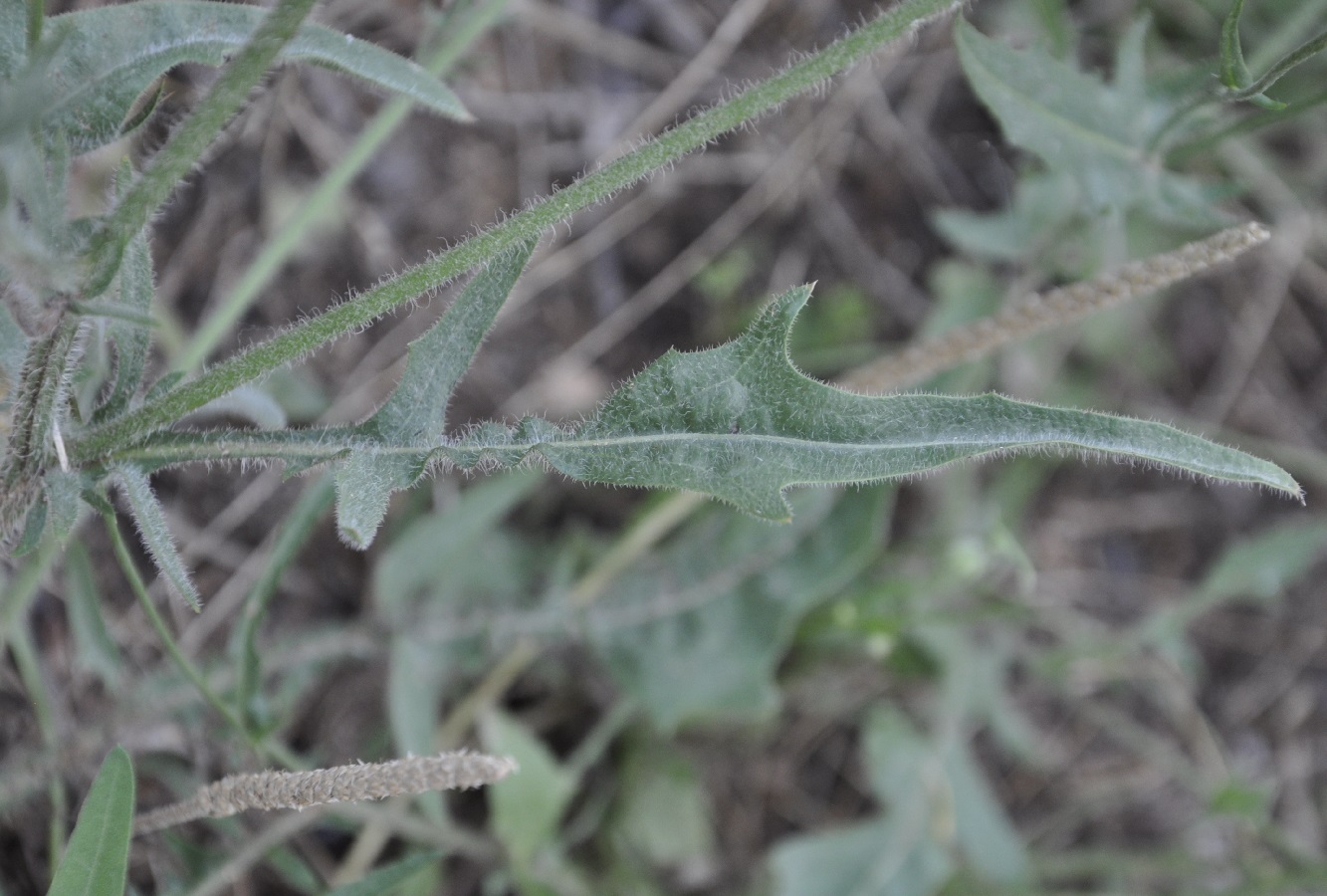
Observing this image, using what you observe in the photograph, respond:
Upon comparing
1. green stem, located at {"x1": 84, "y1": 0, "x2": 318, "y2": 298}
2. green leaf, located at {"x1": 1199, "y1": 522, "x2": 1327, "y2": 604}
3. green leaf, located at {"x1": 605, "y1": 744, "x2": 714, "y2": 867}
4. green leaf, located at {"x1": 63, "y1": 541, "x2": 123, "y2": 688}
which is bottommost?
green leaf, located at {"x1": 1199, "y1": 522, "x2": 1327, "y2": 604}

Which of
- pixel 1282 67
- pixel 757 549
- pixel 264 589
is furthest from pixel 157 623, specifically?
pixel 1282 67

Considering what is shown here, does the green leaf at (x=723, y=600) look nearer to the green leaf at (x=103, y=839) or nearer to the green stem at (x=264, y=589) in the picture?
the green stem at (x=264, y=589)

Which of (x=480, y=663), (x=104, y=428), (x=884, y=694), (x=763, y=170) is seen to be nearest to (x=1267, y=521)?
(x=884, y=694)

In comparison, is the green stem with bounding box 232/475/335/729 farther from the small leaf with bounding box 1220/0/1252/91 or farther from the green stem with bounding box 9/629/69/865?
the small leaf with bounding box 1220/0/1252/91

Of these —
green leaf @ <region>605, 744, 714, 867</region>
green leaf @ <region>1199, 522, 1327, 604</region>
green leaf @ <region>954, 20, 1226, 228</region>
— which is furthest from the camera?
green leaf @ <region>1199, 522, 1327, 604</region>

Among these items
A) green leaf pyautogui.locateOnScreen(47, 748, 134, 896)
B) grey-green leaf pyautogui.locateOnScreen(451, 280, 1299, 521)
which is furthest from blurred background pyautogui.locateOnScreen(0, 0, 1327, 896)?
grey-green leaf pyautogui.locateOnScreen(451, 280, 1299, 521)

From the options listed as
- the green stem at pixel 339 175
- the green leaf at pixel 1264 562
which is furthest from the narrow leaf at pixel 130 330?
the green leaf at pixel 1264 562
